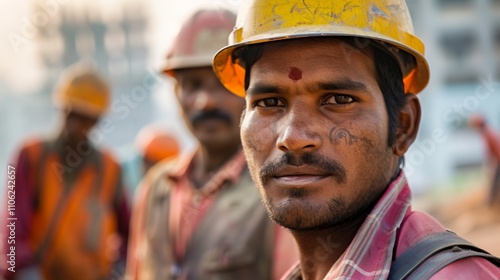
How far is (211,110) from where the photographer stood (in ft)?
14.4

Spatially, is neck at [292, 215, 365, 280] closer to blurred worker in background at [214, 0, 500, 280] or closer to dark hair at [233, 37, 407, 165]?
blurred worker in background at [214, 0, 500, 280]

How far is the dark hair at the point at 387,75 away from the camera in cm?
252

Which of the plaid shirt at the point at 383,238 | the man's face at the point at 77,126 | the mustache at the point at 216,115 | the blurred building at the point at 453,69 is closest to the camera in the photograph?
the plaid shirt at the point at 383,238

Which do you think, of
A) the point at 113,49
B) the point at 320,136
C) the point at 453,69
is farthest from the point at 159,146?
the point at 113,49

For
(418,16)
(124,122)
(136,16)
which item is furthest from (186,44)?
(136,16)

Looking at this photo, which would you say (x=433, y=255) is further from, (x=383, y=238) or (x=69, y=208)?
(x=69, y=208)

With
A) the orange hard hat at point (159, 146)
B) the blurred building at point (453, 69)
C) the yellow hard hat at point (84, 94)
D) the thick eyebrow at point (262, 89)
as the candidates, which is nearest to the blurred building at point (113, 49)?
the blurred building at point (453, 69)

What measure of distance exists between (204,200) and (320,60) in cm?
206

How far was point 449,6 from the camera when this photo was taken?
21.9 meters

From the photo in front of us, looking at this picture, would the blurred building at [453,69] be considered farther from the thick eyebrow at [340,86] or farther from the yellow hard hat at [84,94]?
the thick eyebrow at [340,86]

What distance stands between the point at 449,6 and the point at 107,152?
17.1 m

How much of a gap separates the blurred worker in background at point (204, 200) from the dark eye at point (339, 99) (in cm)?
149

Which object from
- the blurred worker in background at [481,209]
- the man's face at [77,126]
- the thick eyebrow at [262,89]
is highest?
the thick eyebrow at [262,89]

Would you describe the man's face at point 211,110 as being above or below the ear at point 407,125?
below
